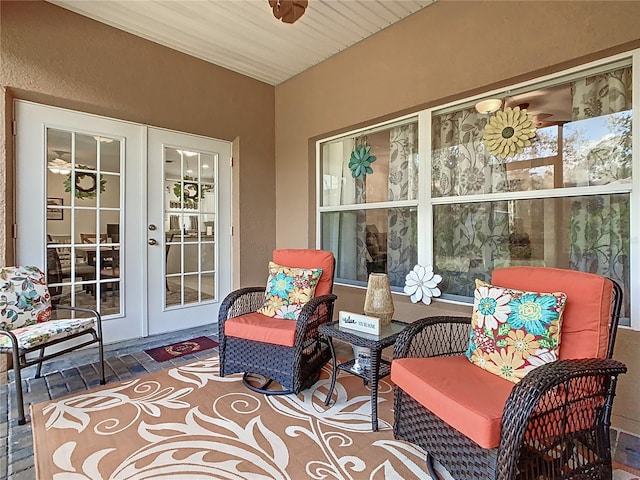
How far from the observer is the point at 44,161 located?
2.80 metres

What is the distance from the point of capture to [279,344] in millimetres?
2172

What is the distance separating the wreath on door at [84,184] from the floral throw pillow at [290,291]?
6.20ft

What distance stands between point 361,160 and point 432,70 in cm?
102

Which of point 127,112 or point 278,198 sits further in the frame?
point 278,198

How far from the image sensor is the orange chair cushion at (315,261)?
8.54 feet

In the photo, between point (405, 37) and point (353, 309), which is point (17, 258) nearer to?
point (353, 309)

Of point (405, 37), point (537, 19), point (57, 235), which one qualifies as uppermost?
point (405, 37)

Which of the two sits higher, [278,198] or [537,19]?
[537,19]

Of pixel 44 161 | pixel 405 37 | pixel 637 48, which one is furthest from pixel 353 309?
pixel 44 161

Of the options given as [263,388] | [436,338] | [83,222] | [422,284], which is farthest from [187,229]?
[436,338]

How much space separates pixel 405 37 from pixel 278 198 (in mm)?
2164

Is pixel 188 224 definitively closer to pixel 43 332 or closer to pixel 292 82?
pixel 43 332

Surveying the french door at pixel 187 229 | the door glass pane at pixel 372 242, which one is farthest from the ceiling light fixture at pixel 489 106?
the french door at pixel 187 229

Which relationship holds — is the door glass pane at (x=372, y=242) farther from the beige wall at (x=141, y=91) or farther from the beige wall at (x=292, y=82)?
the beige wall at (x=141, y=91)
